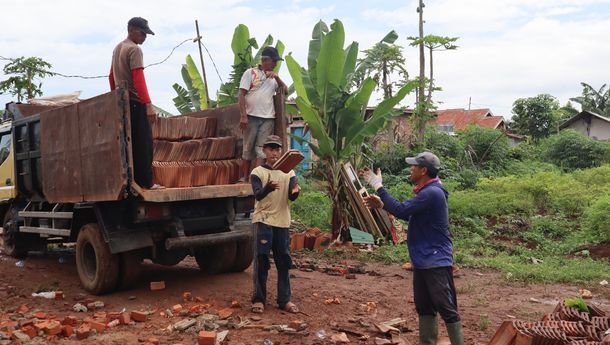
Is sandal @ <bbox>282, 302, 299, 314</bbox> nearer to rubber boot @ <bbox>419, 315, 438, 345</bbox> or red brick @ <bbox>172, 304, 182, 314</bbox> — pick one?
red brick @ <bbox>172, 304, 182, 314</bbox>

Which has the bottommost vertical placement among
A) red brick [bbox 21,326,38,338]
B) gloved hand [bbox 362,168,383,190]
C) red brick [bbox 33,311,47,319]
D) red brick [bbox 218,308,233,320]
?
red brick [bbox 33,311,47,319]

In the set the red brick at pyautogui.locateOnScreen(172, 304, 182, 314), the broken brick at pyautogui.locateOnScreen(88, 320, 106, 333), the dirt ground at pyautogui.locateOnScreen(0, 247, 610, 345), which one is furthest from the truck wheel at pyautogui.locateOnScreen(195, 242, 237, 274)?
the broken brick at pyautogui.locateOnScreen(88, 320, 106, 333)

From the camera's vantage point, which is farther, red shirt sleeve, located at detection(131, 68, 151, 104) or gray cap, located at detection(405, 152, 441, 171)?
red shirt sleeve, located at detection(131, 68, 151, 104)

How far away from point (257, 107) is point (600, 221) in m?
6.71

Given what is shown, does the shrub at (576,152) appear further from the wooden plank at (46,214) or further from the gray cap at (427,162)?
the gray cap at (427,162)

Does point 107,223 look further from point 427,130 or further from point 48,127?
point 427,130

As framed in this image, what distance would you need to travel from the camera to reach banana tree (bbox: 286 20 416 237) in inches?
382

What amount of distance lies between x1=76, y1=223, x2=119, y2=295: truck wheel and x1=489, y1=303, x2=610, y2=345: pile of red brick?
13.1ft

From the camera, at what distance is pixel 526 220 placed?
12531mm

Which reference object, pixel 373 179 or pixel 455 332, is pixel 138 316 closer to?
pixel 373 179

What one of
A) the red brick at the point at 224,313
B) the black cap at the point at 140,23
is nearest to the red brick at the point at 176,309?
the red brick at the point at 224,313

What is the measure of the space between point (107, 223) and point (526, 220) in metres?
9.42

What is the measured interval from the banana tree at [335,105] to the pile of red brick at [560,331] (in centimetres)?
601

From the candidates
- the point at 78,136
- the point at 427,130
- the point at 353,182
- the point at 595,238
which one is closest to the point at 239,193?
the point at 78,136
